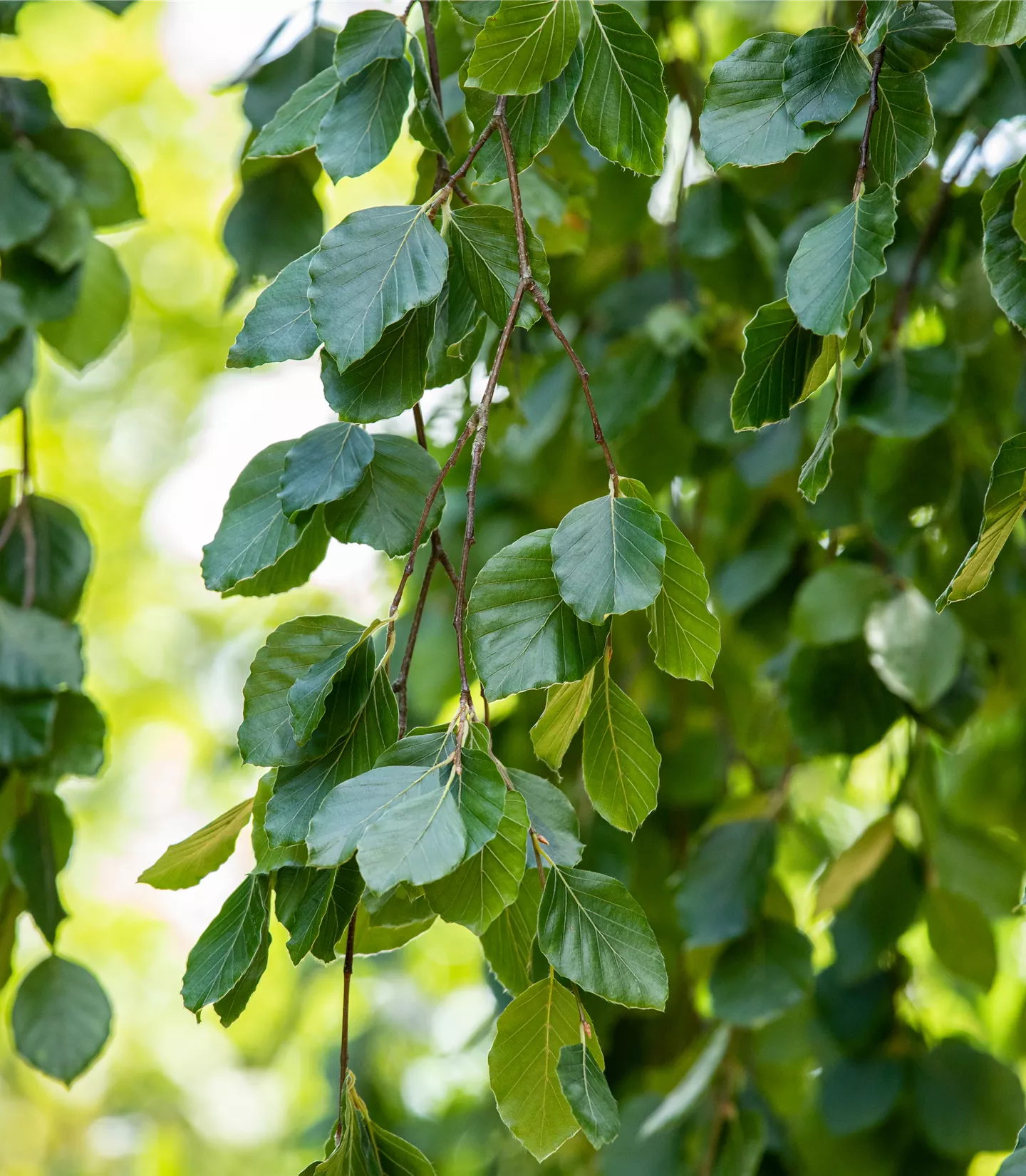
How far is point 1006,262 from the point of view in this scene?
39cm

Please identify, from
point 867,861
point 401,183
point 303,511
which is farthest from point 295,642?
point 401,183

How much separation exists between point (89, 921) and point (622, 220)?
3.27 metres

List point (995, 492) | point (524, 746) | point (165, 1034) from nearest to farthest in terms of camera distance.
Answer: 1. point (995, 492)
2. point (524, 746)
3. point (165, 1034)

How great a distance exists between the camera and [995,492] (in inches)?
14.1

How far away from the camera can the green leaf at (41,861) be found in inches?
25.5

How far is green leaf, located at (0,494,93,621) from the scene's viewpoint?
699mm

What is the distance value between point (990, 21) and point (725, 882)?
0.59 m

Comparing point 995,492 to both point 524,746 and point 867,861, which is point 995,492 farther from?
point 524,746

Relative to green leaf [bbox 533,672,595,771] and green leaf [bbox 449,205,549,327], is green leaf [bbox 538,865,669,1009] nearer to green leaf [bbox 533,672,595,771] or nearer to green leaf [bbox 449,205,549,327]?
green leaf [bbox 533,672,595,771]

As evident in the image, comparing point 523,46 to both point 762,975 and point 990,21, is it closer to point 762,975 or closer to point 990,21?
point 990,21

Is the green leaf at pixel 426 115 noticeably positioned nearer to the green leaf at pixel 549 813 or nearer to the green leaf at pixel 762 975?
the green leaf at pixel 549 813

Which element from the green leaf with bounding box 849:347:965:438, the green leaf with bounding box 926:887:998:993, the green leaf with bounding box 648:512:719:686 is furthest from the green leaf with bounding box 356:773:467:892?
the green leaf with bounding box 926:887:998:993

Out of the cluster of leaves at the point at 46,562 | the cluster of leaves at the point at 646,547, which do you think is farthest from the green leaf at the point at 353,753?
the cluster of leaves at the point at 46,562

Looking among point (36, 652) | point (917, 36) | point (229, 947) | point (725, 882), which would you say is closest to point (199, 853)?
point (229, 947)
